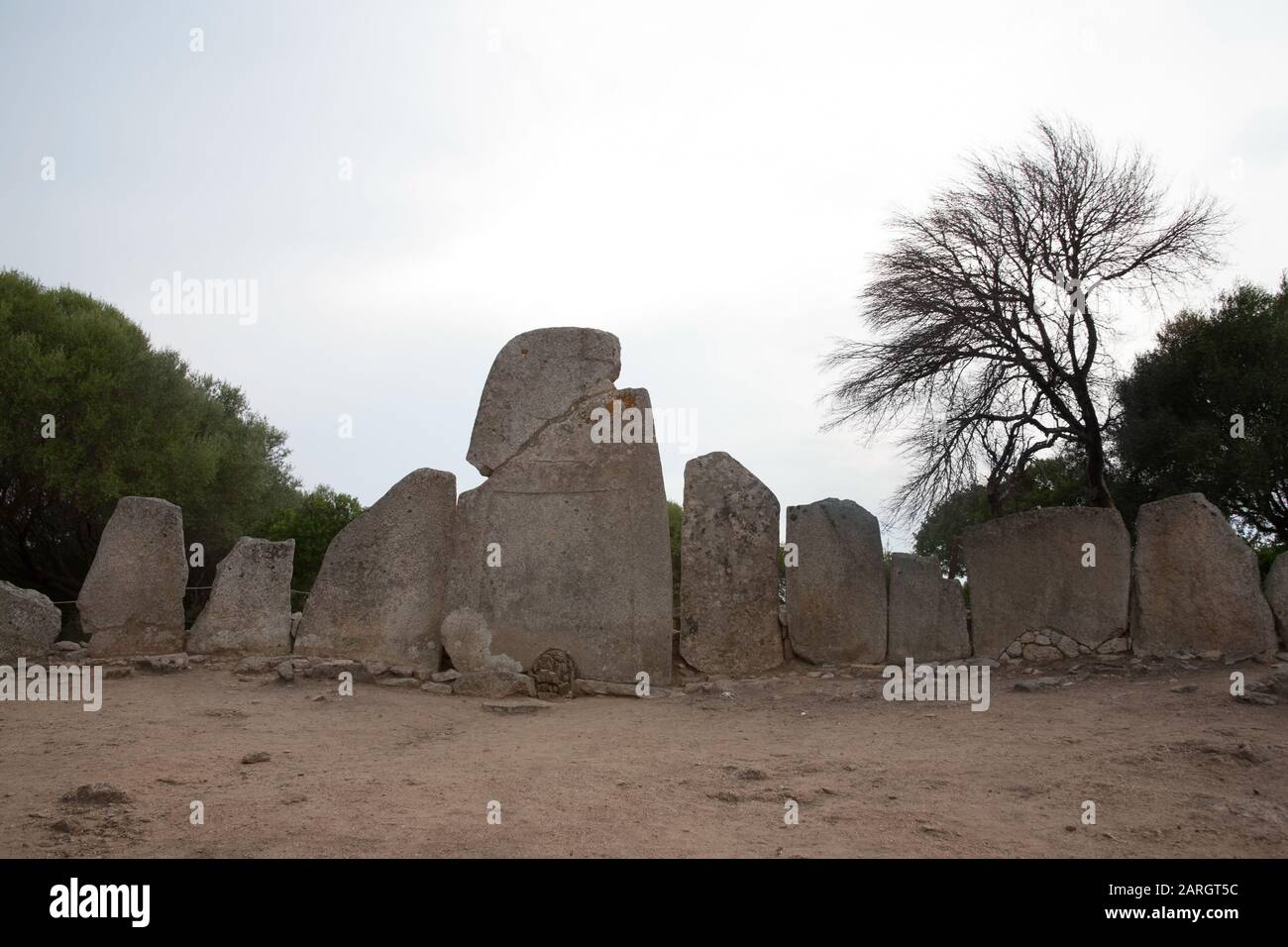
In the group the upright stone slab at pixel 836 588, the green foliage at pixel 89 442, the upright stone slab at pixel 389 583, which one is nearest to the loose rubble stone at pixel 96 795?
the upright stone slab at pixel 389 583

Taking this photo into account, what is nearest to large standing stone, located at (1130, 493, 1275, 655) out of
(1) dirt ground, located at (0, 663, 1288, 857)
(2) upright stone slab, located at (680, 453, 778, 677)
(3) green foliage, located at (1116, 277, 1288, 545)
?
(1) dirt ground, located at (0, 663, 1288, 857)

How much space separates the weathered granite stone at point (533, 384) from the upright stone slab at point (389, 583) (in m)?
0.64

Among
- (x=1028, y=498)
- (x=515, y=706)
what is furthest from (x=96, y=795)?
(x=1028, y=498)

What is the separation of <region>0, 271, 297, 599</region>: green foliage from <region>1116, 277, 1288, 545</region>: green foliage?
13.6 metres

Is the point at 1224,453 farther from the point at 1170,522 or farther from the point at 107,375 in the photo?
the point at 107,375

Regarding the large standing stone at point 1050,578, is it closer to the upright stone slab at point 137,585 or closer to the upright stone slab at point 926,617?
the upright stone slab at point 926,617

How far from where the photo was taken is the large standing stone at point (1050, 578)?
32.2 feet

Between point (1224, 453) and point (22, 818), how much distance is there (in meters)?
15.1

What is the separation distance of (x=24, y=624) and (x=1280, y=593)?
35.9 feet

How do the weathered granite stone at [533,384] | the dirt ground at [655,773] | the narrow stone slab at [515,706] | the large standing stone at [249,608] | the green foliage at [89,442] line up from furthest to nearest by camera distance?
the green foliage at [89,442] → the weathered granite stone at [533,384] → the large standing stone at [249,608] → the narrow stone slab at [515,706] → the dirt ground at [655,773]

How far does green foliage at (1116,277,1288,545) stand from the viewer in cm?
1519

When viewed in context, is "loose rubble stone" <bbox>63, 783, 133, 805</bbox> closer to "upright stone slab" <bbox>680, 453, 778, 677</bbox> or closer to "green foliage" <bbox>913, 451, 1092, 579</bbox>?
"upright stone slab" <bbox>680, 453, 778, 677</bbox>
